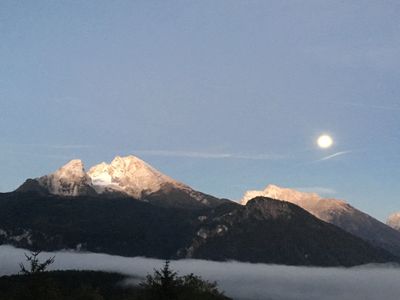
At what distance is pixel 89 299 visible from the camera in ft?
563

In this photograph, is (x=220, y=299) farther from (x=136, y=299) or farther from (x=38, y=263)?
(x=38, y=263)

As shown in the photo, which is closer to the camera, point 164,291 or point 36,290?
point 36,290

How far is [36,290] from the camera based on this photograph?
66.3 metres

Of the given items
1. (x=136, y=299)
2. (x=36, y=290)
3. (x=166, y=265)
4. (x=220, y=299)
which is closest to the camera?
(x=36, y=290)

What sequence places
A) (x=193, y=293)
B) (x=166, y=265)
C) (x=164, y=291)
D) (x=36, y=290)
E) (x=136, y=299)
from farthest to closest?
(x=193, y=293)
(x=136, y=299)
(x=166, y=265)
(x=164, y=291)
(x=36, y=290)

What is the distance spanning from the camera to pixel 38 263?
67812 mm

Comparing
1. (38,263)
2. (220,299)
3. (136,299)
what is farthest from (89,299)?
(38,263)

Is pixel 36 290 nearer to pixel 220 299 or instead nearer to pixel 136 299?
pixel 136 299

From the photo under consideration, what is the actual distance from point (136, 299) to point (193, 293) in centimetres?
2101

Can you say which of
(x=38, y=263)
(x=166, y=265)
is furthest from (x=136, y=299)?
(x=38, y=263)

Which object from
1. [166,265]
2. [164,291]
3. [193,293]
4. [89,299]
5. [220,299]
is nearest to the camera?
[164,291]

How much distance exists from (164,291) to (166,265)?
31.1 feet

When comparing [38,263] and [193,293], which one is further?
[193,293]

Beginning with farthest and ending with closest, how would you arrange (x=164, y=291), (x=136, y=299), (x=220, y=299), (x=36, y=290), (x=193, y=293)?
(x=220, y=299)
(x=193, y=293)
(x=136, y=299)
(x=164, y=291)
(x=36, y=290)
